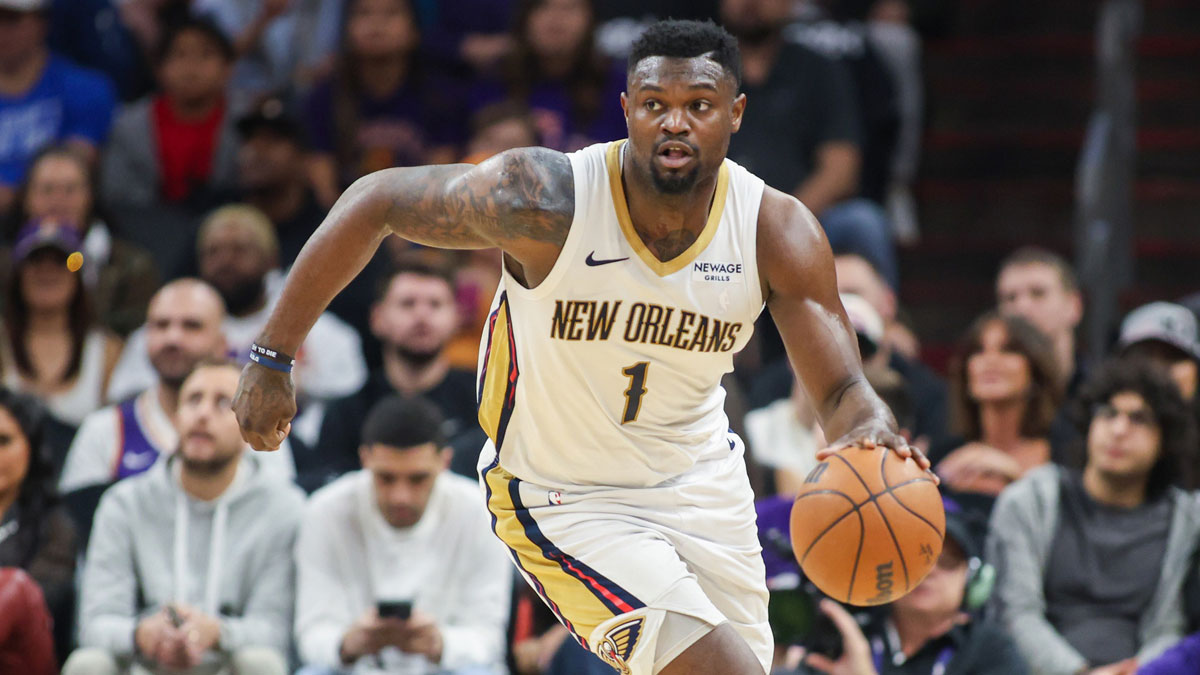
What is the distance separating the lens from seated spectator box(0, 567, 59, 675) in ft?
21.2

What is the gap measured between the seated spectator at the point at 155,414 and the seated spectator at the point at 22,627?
3.74ft

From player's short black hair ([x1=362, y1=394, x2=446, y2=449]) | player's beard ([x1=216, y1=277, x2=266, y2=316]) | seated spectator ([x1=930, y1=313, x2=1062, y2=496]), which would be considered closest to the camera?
player's short black hair ([x1=362, y1=394, x2=446, y2=449])

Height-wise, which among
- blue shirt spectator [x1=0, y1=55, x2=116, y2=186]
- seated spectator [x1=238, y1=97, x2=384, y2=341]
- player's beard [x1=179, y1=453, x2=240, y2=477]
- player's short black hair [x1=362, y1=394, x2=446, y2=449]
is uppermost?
blue shirt spectator [x1=0, y1=55, x2=116, y2=186]

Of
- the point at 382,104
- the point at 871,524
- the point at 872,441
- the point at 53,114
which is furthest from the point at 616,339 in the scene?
the point at 53,114

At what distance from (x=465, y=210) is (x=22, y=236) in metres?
5.43

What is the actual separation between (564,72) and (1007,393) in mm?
3772

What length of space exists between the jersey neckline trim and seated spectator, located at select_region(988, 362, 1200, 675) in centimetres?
297

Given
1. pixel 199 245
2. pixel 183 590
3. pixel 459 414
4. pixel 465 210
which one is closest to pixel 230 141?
pixel 199 245

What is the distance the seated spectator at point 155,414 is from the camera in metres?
7.70

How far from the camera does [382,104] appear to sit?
10.3 metres

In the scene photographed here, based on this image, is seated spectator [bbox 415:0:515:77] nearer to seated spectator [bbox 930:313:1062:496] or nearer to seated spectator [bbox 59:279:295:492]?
seated spectator [bbox 59:279:295:492]

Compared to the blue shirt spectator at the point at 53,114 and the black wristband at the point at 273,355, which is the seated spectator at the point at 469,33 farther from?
the black wristband at the point at 273,355

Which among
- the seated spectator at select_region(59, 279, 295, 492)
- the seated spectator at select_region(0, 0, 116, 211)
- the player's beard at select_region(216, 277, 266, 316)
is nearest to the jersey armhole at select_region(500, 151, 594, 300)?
the seated spectator at select_region(59, 279, 295, 492)

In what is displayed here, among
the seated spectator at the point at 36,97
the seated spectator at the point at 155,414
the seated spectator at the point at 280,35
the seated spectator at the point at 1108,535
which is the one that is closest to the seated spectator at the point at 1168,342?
the seated spectator at the point at 1108,535
